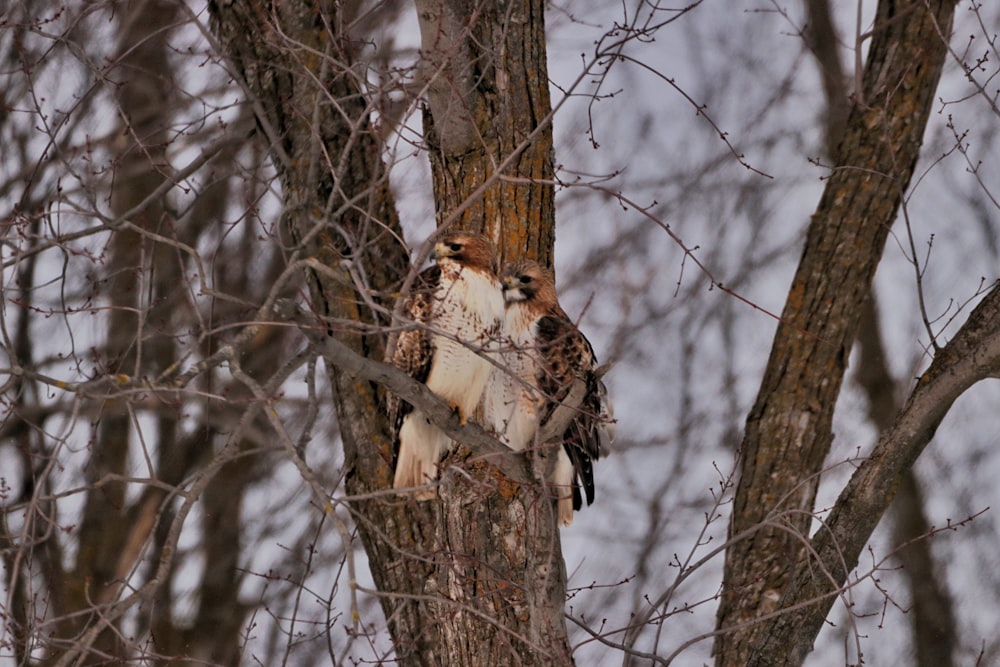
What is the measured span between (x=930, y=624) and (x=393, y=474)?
5.67m

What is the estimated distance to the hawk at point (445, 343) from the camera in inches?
193

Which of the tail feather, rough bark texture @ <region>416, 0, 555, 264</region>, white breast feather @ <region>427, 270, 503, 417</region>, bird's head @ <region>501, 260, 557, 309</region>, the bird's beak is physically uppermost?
rough bark texture @ <region>416, 0, 555, 264</region>

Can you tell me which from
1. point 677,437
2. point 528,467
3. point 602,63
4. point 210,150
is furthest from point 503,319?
point 677,437

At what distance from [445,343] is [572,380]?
56 centimetres

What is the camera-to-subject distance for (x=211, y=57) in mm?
5242

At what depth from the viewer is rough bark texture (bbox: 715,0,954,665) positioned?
551 centimetres

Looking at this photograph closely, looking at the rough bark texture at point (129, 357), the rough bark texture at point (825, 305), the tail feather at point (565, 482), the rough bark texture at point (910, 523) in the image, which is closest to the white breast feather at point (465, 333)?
the tail feather at point (565, 482)

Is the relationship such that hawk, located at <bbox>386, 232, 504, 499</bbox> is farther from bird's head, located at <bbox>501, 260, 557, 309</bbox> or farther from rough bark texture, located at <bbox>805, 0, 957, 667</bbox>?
rough bark texture, located at <bbox>805, 0, 957, 667</bbox>

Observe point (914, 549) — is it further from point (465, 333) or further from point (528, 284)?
point (465, 333)

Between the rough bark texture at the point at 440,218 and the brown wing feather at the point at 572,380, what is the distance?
0.34 meters

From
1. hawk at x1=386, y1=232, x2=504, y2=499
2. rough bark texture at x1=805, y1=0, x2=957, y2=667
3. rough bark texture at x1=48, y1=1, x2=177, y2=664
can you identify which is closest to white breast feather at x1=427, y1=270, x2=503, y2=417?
hawk at x1=386, y1=232, x2=504, y2=499

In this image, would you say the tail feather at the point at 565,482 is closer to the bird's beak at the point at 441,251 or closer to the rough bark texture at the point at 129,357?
the bird's beak at the point at 441,251

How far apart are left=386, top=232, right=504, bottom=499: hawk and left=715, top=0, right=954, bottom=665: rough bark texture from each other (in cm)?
139

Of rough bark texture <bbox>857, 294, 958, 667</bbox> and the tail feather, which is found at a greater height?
rough bark texture <bbox>857, 294, 958, 667</bbox>
